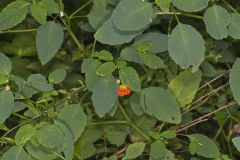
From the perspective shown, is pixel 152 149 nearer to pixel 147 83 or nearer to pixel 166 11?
pixel 147 83

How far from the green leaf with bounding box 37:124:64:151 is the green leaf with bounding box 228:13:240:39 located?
2.04ft

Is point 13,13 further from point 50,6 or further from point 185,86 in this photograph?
point 185,86

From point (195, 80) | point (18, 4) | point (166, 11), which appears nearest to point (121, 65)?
point (166, 11)

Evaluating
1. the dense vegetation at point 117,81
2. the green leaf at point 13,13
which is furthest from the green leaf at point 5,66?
the green leaf at point 13,13

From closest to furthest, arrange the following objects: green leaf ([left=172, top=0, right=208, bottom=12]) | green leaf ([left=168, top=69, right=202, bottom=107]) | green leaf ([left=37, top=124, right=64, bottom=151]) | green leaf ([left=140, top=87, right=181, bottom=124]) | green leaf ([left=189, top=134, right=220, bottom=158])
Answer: green leaf ([left=172, top=0, right=208, bottom=12]) < green leaf ([left=37, top=124, right=64, bottom=151]) < green leaf ([left=140, top=87, right=181, bottom=124]) < green leaf ([left=189, top=134, right=220, bottom=158]) < green leaf ([left=168, top=69, right=202, bottom=107])

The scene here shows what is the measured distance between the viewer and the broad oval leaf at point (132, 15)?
1.40 m

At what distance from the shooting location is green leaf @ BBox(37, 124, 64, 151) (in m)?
1.50

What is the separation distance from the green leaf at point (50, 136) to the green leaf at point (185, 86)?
61 cm

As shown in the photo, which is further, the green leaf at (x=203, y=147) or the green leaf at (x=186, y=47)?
the green leaf at (x=203, y=147)

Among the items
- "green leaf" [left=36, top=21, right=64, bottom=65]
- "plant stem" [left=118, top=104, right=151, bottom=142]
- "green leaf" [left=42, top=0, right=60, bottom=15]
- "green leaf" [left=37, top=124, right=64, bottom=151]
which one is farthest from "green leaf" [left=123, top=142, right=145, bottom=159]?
"green leaf" [left=42, top=0, right=60, bottom=15]

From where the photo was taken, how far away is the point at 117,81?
5.17 feet

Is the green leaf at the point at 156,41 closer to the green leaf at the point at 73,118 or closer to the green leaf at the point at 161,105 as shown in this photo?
the green leaf at the point at 161,105

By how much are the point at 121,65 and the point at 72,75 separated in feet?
2.32

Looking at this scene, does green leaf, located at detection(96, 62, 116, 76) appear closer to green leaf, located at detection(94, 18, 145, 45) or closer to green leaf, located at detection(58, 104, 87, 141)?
green leaf, located at detection(94, 18, 145, 45)
